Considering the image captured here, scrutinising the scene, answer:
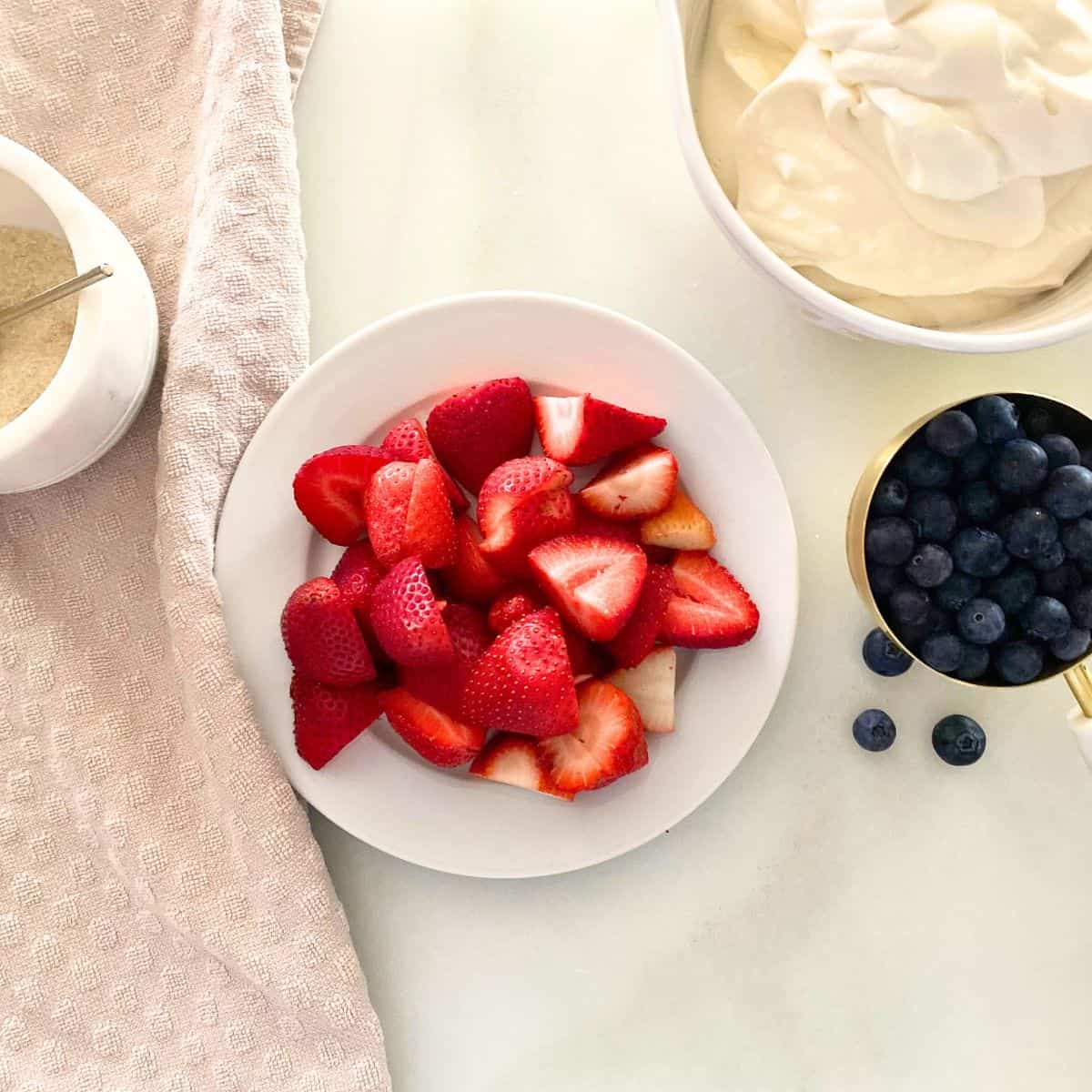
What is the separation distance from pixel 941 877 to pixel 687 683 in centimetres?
35

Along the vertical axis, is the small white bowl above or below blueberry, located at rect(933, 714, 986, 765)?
above

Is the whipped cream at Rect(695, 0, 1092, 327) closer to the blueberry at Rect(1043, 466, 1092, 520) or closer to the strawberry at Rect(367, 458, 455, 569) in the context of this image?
the blueberry at Rect(1043, 466, 1092, 520)

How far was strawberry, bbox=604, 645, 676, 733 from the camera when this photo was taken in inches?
43.3

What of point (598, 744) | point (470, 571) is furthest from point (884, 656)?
point (470, 571)

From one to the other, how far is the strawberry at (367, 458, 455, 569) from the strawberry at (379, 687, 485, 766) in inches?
5.4

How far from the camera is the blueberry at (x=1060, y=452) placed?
3.36ft

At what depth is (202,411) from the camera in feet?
3.56

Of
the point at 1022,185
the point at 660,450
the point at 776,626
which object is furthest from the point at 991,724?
the point at 1022,185

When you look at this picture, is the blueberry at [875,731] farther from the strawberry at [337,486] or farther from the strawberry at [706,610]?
the strawberry at [337,486]

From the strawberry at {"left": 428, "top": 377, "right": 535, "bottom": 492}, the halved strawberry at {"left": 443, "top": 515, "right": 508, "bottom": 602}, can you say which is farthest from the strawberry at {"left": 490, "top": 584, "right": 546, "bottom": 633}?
the strawberry at {"left": 428, "top": 377, "right": 535, "bottom": 492}

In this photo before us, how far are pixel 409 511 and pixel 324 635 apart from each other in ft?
0.45

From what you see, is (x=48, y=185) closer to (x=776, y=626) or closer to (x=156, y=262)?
(x=156, y=262)

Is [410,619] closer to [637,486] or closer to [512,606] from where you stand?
[512,606]

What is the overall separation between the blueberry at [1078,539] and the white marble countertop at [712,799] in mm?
230
